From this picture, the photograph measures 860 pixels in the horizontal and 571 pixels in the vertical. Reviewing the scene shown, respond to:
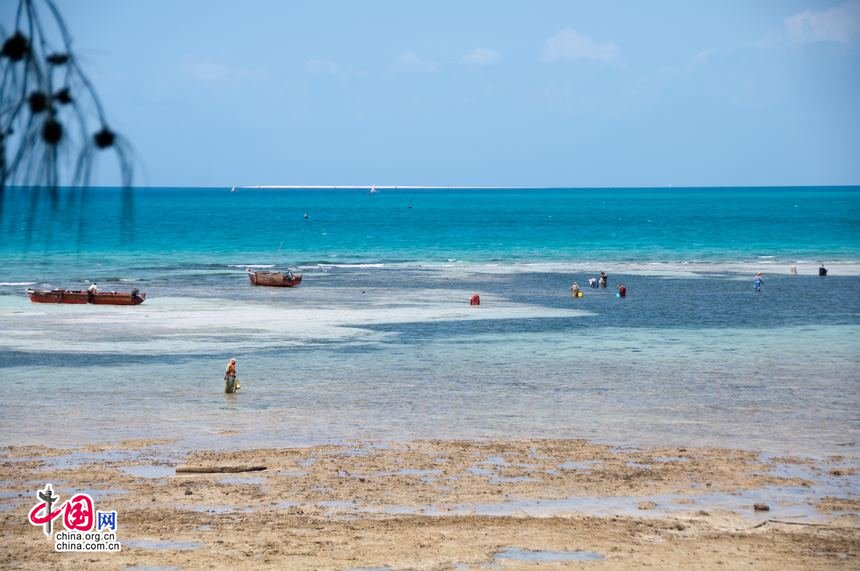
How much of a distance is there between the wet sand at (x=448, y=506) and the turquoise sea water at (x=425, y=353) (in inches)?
86.9

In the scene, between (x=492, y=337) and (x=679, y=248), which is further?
(x=679, y=248)

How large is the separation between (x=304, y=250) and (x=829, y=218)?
111464mm

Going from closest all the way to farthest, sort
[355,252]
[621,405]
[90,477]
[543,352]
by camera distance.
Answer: [90,477] → [621,405] → [543,352] → [355,252]

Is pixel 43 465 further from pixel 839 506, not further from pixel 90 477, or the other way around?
pixel 839 506

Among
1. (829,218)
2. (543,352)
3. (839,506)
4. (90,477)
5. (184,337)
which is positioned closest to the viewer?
(839,506)

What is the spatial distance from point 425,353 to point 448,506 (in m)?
22.0

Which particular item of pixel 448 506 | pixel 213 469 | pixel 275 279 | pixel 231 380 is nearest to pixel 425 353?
pixel 231 380

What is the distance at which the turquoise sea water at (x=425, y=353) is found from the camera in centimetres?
2742

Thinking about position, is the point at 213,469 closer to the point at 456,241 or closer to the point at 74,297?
the point at 74,297

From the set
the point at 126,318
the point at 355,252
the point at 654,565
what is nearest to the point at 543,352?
the point at 126,318

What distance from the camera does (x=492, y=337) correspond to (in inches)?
1831

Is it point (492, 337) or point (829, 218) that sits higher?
point (829, 218)

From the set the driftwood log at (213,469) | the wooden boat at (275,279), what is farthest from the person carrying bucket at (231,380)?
the wooden boat at (275,279)

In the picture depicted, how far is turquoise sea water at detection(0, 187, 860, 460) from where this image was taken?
27.4 m
